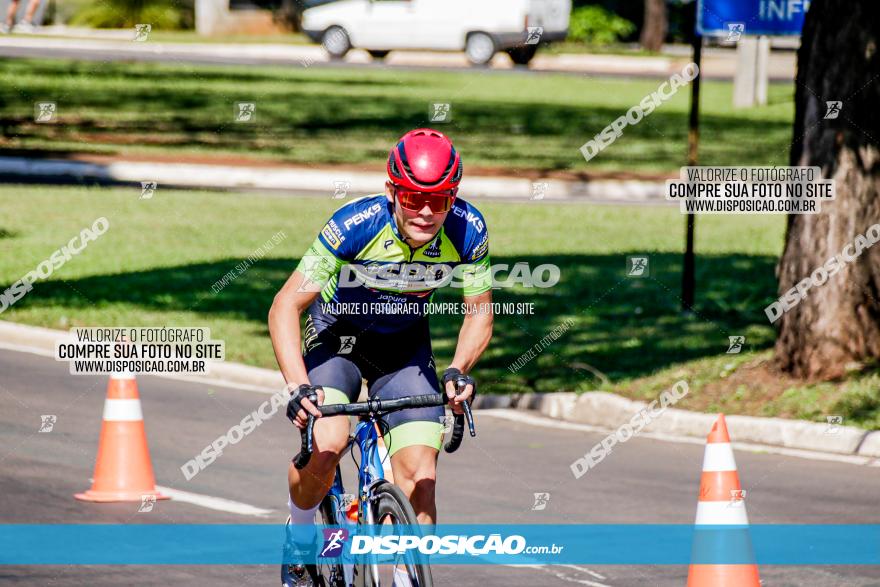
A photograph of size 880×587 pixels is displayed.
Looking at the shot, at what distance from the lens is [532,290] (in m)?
16.5

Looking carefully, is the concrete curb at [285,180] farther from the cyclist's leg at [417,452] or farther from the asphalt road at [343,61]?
the cyclist's leg at [417,452]

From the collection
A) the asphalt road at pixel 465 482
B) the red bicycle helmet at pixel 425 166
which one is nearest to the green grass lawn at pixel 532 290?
the asphalt road at pixel 465 482

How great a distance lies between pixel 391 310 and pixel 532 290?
1032 centimetres

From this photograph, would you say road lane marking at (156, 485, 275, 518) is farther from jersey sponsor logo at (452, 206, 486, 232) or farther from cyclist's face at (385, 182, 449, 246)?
cyclist's face at (385, 182, 449, 246)

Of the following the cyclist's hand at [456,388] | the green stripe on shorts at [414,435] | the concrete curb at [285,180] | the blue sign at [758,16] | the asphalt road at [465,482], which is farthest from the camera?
the concrete curb at [285,180]

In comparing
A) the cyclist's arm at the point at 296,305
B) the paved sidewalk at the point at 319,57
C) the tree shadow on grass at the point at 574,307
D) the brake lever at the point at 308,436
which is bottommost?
the tree shadow on grass at the point at 574,307

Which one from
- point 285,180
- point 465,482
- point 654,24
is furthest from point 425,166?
point 654,24

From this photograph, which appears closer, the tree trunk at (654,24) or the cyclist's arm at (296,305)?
the cyclist's arm at (296,305)

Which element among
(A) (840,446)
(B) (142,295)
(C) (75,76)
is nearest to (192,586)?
(A) (840,446)

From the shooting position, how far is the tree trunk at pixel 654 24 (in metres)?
50.3

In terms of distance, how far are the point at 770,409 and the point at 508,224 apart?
33.9 ft

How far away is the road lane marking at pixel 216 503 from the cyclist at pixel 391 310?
249 cm

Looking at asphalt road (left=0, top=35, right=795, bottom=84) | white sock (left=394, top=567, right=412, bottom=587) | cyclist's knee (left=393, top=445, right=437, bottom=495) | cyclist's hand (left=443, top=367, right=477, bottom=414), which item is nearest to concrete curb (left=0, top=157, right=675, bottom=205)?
asphalt road (left=0, top=35, right=795, bottom=84)

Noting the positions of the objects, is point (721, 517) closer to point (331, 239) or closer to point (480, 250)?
point (480, 250)
